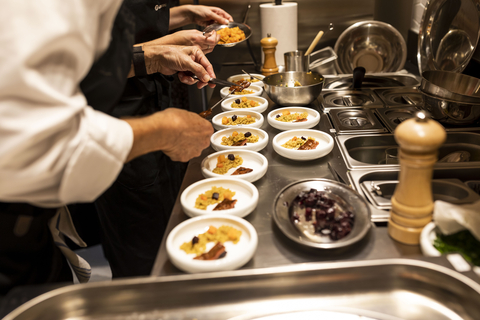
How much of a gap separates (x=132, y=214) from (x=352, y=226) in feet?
4.60

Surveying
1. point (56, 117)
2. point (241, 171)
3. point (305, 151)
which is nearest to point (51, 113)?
point (56, 117)

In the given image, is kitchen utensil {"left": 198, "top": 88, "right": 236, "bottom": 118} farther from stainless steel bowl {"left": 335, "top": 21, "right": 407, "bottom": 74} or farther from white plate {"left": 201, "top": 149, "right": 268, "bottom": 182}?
stainless steel bowl {"left": 335, "top": 21, "right": 407, "bottom": 74}

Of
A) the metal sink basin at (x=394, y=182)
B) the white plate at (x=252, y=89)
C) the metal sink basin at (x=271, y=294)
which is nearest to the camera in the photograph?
the metal sink basin at (x=271, y=294)

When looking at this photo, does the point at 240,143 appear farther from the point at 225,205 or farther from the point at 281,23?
the point at 281,23

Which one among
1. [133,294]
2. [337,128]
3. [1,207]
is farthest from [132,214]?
→ [133,294]

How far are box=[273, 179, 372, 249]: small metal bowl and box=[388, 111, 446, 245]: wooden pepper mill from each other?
3.2 inches

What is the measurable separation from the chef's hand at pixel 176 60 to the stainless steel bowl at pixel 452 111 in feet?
3.20

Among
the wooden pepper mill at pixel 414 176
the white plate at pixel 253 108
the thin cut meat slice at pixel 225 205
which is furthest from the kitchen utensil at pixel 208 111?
the wooden pepper mill at pixel 414 176

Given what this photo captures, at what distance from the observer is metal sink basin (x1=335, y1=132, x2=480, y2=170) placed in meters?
1.42

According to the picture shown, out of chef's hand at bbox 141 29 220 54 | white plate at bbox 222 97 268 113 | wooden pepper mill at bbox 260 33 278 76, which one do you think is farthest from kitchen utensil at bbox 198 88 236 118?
wooden pepper mill at bbox 260 33 278 76

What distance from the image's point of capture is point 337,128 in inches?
62.7

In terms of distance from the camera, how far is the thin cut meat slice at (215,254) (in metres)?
0.86

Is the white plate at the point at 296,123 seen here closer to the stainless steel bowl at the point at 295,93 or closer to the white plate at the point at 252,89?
the stainless steel bowl at the point at 295,93

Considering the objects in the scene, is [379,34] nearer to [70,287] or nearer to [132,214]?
[132,214]
